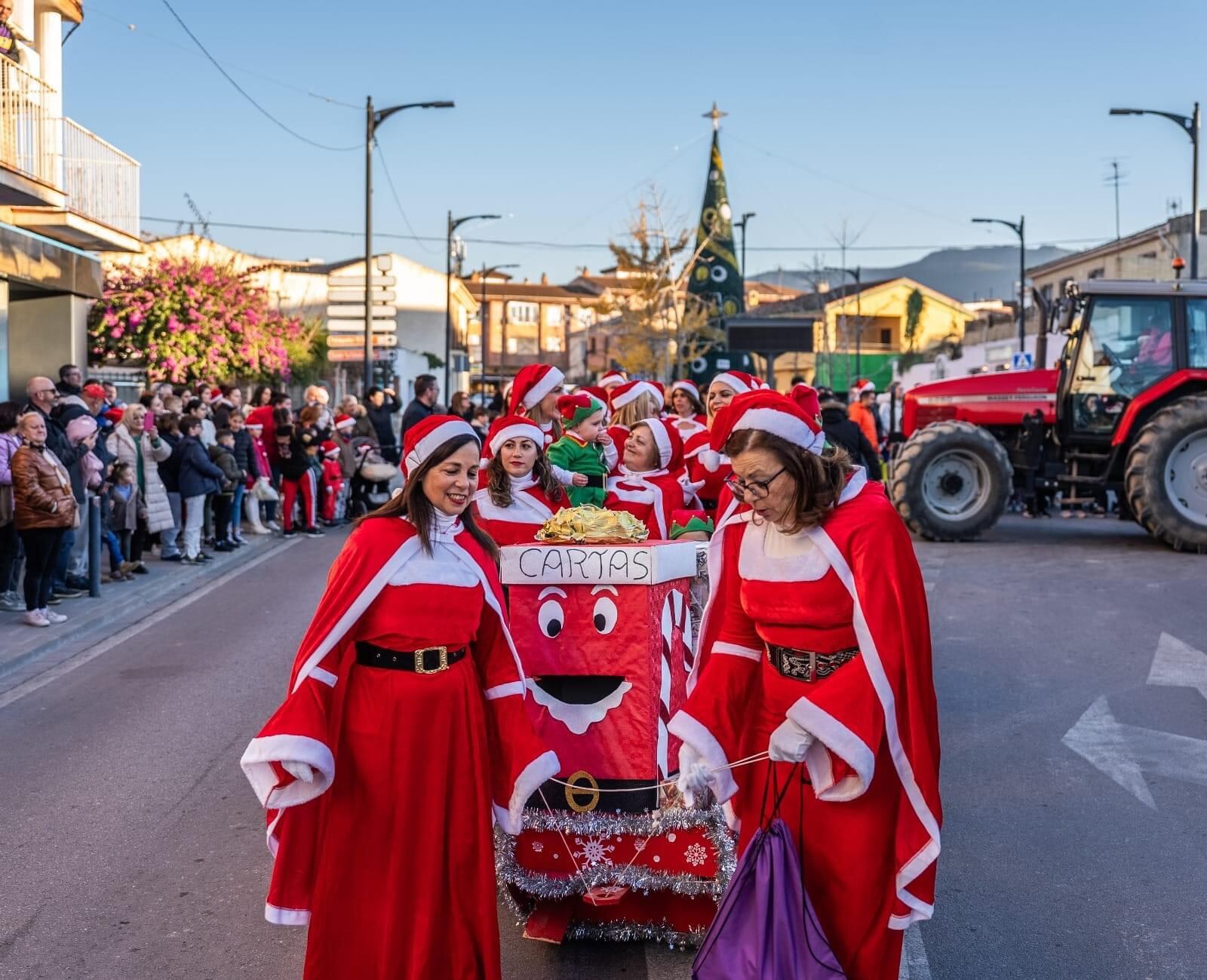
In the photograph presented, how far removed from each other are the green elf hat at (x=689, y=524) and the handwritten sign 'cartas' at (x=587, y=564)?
74.0 inches

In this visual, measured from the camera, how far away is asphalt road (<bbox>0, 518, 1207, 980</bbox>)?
4926mm

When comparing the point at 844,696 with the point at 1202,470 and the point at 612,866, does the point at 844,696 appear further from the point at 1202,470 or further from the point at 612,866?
the point at 1202,470

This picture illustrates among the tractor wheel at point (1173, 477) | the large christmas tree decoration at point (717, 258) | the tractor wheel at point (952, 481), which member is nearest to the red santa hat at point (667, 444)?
the tractor wheel at point (952, 481)

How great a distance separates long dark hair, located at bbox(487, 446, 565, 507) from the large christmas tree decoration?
A: 143 ft

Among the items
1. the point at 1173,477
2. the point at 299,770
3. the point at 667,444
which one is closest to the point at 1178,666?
the point at 667,444

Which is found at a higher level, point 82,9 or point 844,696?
point 82,9

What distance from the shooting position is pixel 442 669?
13.8ft

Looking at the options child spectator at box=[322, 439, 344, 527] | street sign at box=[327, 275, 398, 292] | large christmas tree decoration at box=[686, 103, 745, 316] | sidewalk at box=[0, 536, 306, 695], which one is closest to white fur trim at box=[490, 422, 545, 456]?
sidewalk at box=[0, 536, 306, 695]

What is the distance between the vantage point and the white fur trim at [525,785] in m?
4.28

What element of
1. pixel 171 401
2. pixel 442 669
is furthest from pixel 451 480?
pixel 171 401

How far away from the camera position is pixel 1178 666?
988cm

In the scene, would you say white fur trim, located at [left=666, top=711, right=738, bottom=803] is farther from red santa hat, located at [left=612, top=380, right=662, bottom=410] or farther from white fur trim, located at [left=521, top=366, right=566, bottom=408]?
red santa hat, located at [left=612, top=380, right=662, bottom=410]

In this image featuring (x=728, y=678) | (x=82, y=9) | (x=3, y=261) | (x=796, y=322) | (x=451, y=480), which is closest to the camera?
(x=728, y=678)

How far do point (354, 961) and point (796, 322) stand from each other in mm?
31625
